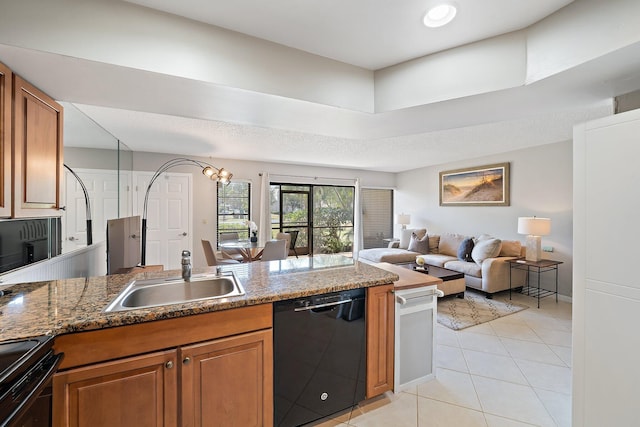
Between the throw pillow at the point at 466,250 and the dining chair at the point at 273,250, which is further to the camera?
the throw pillow at the point at 466,250

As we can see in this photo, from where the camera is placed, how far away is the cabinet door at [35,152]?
52.4 inches

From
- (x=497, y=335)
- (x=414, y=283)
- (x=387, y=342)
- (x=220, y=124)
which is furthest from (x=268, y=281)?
(x=497, y=335)

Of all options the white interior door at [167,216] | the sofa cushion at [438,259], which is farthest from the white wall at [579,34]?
the white interior door at [167,216]

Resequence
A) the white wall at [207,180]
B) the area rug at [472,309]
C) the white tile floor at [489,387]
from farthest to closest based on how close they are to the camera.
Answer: the white wall at [207,180], the area rug at [472,309], the white tile floor at [489,387]

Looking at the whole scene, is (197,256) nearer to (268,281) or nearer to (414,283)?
(268,281)

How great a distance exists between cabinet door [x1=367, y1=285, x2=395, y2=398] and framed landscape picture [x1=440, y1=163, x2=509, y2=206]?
4.24 m

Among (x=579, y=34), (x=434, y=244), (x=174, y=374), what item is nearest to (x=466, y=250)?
(x=434, y=244)

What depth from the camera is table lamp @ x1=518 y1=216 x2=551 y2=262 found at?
3889 mm

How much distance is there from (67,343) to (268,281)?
0.96m

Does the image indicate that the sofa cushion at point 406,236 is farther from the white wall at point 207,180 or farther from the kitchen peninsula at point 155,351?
the kitchen peninsula at point 155,351

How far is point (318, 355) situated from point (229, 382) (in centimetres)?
52

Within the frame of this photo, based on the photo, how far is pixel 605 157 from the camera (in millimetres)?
1370

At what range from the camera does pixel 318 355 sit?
1620 mm

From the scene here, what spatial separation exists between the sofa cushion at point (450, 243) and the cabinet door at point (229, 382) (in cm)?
475
